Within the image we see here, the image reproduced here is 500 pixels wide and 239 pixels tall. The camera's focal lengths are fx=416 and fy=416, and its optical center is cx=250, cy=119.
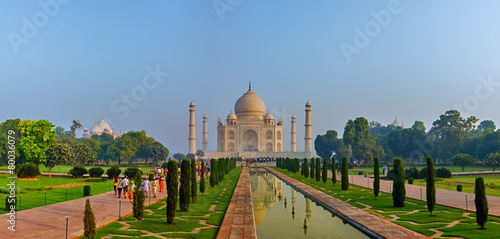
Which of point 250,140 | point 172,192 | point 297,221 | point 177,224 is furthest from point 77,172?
point 250,140

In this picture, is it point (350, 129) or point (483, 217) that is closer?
point (483, 217)

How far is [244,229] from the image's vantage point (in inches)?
405

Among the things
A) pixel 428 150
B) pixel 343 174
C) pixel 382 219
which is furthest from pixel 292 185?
pixel 428 150

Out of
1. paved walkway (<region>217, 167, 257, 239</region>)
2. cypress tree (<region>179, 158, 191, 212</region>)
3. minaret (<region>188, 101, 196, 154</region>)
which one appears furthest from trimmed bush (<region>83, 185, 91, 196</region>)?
minaret (<region>188, 101, 196, 154</region>)

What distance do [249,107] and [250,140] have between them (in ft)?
20.2

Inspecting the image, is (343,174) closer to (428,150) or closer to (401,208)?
(401,208)

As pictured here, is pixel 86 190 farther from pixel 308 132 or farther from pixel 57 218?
pixel 308 132

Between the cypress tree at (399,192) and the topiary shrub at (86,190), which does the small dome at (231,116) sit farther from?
the cypress tree at (399,192)

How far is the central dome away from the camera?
77250mm

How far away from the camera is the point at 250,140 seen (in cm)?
7631

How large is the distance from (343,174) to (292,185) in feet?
14.6

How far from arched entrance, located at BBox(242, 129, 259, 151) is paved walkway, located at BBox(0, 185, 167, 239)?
59.7m

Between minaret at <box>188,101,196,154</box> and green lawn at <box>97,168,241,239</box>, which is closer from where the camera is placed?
green lawn at <box>97,168,241,239</box>

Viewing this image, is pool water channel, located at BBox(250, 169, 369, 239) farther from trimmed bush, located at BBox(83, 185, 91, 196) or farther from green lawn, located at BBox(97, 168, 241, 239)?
trimmed bush, located at BBox(83, 185, 91, 196)
